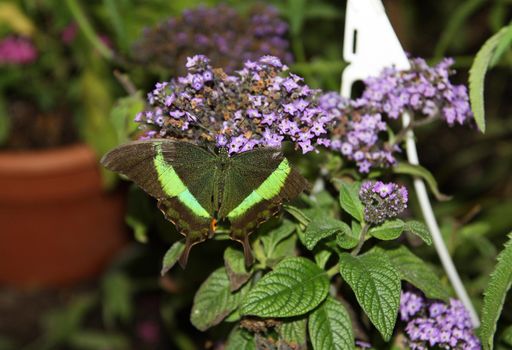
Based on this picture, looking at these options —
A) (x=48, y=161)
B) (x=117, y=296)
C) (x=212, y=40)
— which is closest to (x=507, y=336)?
(x=212, y=40)

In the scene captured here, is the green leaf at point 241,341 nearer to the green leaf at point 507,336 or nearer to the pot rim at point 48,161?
the green leaf at point 507,336

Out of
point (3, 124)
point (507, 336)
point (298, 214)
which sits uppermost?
point (3, 124)

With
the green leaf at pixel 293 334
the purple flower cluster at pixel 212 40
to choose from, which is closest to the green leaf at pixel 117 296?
the purple flower cluster at pixel 212 40

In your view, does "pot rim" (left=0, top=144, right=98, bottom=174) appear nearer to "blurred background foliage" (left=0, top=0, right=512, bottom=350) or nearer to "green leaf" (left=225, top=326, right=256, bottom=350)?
"blurred background foliage" (left=0, top=0, right=512, bottom=350)

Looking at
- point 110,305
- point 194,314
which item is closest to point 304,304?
point 194,314

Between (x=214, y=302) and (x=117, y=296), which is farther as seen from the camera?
(x=117, y=296)

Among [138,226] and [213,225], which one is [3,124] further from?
[213,225]
